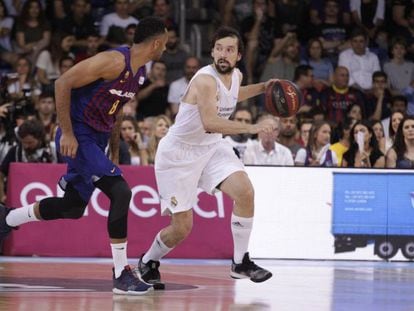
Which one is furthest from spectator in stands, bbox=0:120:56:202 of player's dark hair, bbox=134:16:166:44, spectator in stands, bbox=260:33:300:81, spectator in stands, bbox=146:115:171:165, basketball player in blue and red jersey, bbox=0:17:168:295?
spectator in stands, bbox=260:33:300:81

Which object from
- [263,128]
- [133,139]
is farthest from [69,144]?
[133,139]

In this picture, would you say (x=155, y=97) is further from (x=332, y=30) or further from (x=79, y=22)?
(x=332, y=30)

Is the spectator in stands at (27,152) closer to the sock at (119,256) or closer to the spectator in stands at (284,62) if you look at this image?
the sock at (119,256)

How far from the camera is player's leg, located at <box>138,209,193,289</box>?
400 inches

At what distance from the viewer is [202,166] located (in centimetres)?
1023

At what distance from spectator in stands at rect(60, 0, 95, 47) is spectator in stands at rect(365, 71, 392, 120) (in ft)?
14.9

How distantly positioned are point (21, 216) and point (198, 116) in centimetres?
182

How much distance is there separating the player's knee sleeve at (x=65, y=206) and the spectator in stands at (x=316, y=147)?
5454 mm

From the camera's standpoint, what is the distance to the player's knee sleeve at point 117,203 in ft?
30.8

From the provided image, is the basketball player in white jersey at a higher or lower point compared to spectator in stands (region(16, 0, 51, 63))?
lower

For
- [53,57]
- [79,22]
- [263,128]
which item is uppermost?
[79,22]

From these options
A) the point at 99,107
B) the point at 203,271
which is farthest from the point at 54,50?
the point at 99,107

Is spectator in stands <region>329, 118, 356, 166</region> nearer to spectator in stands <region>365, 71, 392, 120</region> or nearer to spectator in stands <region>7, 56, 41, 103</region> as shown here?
spectator in stands <region>365, 71, 392, 120</region>

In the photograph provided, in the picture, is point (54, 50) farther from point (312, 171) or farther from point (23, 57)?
point (312, 171)
